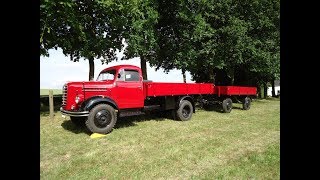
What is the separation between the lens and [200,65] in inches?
928

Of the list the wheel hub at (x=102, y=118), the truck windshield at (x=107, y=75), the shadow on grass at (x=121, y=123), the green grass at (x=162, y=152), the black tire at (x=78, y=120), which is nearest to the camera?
the green grass at (x=162, y=152)

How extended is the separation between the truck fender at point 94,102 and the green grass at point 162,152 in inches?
40.0

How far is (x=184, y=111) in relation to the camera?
529 inches

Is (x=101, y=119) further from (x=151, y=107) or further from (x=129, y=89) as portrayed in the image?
(x=151, y=107)

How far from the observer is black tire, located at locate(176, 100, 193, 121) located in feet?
42.6

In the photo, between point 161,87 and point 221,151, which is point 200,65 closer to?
point 161,87

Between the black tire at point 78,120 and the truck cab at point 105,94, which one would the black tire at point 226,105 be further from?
the black tire at point 78,120

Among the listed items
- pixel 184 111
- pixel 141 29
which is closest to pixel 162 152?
pixel 184 111

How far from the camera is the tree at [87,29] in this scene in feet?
54.7

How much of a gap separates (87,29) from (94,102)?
12.4 m

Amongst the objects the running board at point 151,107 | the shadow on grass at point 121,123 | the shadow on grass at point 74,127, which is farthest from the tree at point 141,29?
the shadow on grass at point 74,127

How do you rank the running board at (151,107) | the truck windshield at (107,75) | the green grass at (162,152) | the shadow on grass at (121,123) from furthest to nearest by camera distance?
the running board at (151,107)
the truck windshield at (107,75)
the shadow on grass at (121,123)
the green grass at (162,152)

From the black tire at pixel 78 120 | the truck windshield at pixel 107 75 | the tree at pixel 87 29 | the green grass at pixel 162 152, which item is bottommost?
the green grass at pixel 162 152
